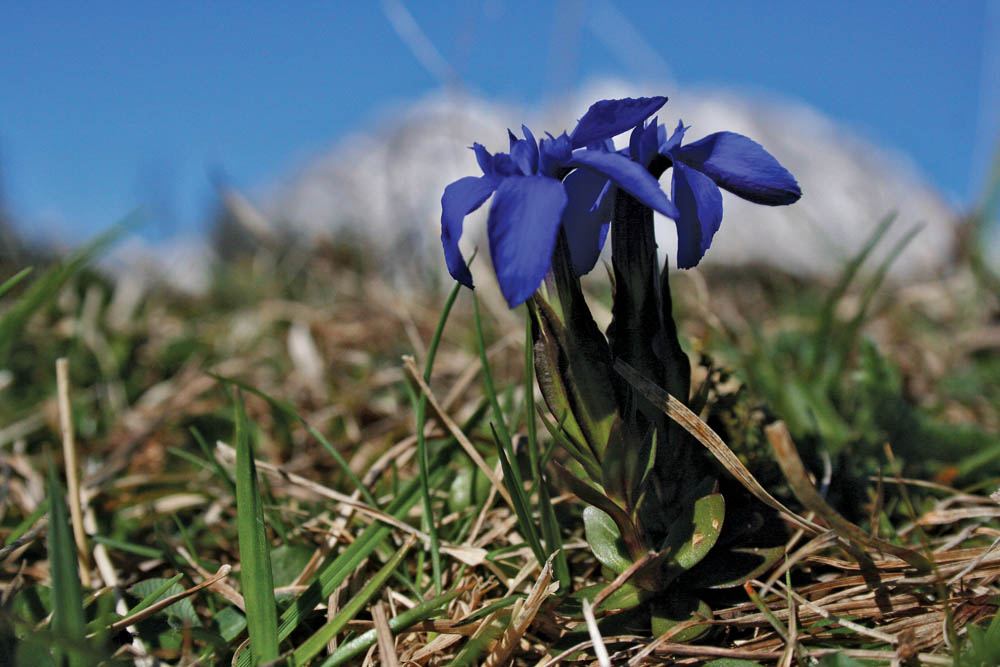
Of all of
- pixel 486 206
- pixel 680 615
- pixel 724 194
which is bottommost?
pixel 680 615

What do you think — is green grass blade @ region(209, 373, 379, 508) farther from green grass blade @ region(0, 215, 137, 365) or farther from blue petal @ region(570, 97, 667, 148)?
blue petal @ region(570, 97, 667, 148)

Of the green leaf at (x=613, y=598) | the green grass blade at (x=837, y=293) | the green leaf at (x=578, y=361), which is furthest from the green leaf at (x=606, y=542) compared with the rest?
the green grass blade at (x=837, y=293)

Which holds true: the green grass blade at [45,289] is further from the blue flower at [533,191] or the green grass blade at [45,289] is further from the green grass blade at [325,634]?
the blue flower at [533,191]

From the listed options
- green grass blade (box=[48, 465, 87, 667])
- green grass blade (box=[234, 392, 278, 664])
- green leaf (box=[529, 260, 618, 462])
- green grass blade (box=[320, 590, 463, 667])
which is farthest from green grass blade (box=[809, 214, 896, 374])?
green grass blade (box=[48, 465, 87, 667])

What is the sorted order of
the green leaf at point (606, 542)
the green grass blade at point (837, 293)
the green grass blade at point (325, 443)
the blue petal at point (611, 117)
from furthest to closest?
the green grass blade at point (837, 293) < the green grass blade at point (325, 443) < the green leaf at point (606, 542) < the blue petal at point (611, 117)

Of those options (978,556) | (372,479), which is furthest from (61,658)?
(978,556)

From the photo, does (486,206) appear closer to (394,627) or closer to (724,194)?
(724,194)

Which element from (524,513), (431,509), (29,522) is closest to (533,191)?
(524,513)
